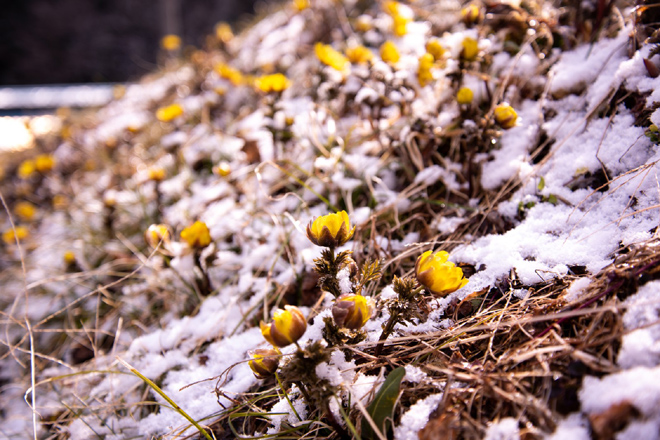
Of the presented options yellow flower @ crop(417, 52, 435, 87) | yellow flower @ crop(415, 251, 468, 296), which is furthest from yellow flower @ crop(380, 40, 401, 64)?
yellow flower @ crop(415, 251, 468, 296)

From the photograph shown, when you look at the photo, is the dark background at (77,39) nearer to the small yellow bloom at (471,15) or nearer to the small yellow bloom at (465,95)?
the small yellow bloom at (471,15)

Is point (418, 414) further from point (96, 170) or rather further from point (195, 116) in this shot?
point (96, 170)

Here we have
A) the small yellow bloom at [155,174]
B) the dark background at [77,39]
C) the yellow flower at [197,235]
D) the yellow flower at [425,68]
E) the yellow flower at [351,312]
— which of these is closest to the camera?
the yellow flower at [351,312]

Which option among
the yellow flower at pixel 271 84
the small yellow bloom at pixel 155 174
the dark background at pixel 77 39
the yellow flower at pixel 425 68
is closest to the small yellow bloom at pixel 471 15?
the yellow flower at pixel 425 68

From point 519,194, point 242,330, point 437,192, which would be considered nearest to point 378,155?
point 437,192

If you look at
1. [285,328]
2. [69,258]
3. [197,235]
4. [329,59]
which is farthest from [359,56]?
[69,258]

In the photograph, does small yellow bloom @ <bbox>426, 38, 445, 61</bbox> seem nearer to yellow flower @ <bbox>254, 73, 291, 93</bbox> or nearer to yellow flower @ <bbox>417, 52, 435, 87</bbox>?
yellow flower @ <bbox>417, 52, 435, 87</bbox>

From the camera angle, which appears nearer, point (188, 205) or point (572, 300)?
point (572, 300)

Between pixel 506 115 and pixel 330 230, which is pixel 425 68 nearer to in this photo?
pixel 506 115
